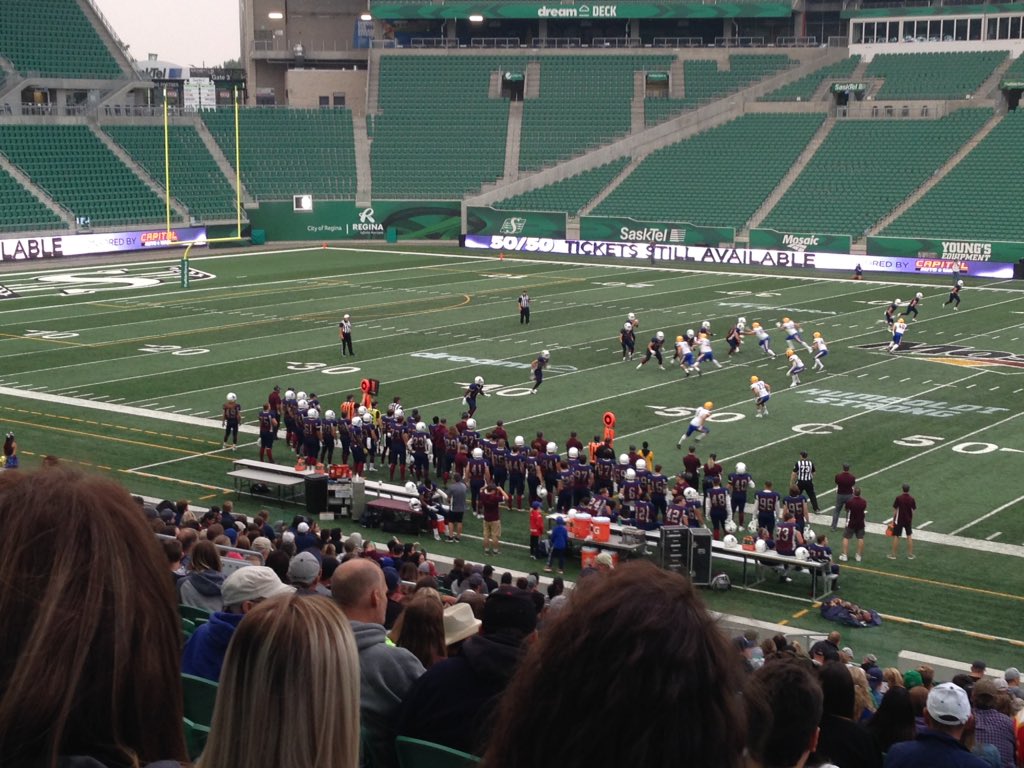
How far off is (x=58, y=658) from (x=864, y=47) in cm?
7060

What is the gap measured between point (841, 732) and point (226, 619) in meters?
2.52

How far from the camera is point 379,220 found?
6494 centimetres

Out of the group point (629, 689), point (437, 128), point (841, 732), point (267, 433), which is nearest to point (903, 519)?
point (267, 433)

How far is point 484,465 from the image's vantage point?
20656 mm

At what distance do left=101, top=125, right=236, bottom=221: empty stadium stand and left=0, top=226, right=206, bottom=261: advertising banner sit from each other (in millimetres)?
1583

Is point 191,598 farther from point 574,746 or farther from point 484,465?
point 484,465

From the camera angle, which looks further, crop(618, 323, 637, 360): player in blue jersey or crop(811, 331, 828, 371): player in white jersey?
crop(618, 323, 637, 360): player in blue jersey

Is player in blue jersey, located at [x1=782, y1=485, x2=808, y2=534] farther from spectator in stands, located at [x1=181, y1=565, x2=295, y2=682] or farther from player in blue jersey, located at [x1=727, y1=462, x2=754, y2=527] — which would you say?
spectator in stands, located at [x1=181, y1=565, x2=295, y2=682]

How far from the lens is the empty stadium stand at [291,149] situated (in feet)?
212

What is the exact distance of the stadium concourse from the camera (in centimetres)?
244

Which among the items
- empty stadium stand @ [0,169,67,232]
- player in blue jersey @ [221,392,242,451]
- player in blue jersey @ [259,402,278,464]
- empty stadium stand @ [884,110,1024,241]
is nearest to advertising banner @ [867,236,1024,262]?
empty stadium stand @ [884,110,1024,241]

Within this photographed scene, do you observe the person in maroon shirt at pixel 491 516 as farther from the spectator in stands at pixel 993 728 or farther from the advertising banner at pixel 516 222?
the advertising banner at pixel 516 222

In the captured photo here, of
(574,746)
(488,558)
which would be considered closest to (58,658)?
(574,746)

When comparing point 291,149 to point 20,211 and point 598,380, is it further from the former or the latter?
point 598,380
